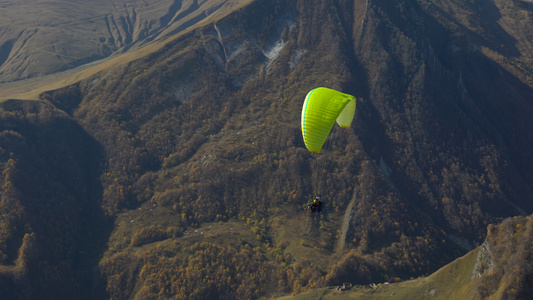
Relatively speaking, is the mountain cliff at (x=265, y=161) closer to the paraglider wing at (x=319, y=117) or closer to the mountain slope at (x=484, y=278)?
the mountain slope at (x=484, y=278)

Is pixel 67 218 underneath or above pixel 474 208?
above

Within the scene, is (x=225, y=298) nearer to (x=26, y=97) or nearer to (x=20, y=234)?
(x=20, y=234)

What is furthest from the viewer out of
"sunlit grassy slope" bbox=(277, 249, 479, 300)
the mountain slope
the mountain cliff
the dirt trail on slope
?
the dirt trail on slope

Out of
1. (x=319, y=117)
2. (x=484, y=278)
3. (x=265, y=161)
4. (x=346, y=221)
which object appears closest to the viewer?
(x=319, y=117)

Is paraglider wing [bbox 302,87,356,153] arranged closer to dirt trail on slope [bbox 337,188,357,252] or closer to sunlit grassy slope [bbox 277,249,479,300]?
sunlit grassy slope [bbox 277,249,479,300]

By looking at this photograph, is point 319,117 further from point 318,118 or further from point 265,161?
point 265,161

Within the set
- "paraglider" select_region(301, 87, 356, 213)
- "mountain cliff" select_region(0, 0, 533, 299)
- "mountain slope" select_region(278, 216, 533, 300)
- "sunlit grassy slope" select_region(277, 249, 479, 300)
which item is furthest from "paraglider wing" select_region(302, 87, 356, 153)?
"mountain cliff" select_region(0, 0, 533, 299)

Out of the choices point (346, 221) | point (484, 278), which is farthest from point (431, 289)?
point (346, 221)

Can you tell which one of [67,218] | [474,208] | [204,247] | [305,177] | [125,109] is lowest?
[474,208]

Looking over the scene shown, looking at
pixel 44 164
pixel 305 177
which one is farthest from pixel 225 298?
pixel 44 164
